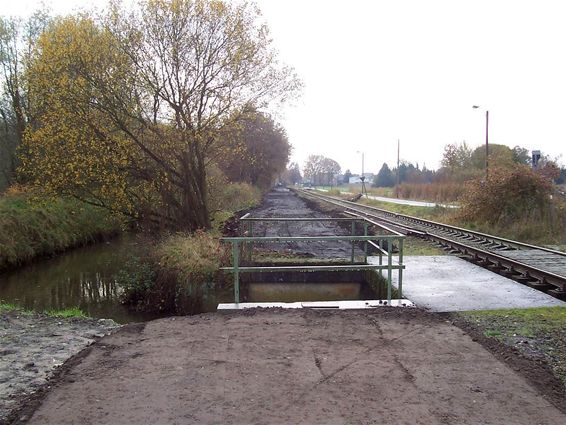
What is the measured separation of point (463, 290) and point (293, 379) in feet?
17.4

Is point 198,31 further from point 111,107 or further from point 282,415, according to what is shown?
point 282,415

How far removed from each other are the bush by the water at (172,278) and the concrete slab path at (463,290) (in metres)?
4.22

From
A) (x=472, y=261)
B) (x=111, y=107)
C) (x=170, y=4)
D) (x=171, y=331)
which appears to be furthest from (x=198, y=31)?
(x=171, y=331)

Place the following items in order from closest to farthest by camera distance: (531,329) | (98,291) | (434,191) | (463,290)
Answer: (531,329), (463,290), (98,291), (434,191)

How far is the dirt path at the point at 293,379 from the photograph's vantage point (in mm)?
3783

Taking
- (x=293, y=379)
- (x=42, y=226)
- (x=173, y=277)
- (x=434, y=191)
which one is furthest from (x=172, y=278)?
(x=434, y=191)

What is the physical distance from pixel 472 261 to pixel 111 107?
12.3m

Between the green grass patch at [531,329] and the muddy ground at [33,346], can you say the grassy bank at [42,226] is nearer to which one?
the muddy ground at [33,346]

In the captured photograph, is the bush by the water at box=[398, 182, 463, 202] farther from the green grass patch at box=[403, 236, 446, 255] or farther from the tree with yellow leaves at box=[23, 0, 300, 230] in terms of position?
the tree with yellow leaves at box=[23, 0, 300, 230]

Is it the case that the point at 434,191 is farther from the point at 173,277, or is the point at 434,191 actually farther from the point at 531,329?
the point at 531,329

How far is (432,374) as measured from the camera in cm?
460

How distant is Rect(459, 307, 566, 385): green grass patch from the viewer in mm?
5176

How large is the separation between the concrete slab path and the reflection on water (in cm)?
575

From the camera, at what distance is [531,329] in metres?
6.09
